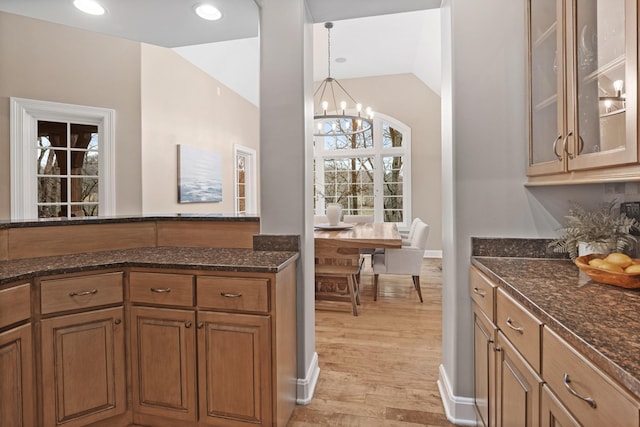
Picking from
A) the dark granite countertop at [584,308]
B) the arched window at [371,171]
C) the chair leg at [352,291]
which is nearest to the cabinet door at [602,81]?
the dark granite countertop at [584,308]

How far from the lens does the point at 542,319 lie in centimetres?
98

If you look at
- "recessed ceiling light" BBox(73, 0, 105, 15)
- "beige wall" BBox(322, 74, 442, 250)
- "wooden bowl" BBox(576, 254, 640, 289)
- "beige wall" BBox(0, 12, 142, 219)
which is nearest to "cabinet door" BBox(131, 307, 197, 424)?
"wooden bowl" BBox(576, 254, 640, 289)

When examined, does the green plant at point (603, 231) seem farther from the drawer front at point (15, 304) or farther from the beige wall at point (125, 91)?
the beige wall at point (125, 91)

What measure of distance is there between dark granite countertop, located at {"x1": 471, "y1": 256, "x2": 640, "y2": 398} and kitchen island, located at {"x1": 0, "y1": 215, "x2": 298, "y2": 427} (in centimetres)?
102

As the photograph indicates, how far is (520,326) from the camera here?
1122 mm

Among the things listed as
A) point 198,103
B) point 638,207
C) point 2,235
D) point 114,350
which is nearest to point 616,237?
point 638,207

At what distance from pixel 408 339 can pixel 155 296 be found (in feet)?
6.70

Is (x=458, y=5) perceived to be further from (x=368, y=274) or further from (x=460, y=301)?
(x=368, y=274)

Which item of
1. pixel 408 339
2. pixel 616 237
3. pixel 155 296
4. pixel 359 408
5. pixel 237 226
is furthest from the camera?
pixel 408 339

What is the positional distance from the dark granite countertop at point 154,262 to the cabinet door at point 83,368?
0.76 ft

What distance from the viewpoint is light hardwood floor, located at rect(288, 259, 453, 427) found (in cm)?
185

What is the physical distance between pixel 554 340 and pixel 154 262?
1668 millimetres

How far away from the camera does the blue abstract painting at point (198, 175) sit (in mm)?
4547

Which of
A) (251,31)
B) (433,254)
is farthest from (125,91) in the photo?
(433,254)
